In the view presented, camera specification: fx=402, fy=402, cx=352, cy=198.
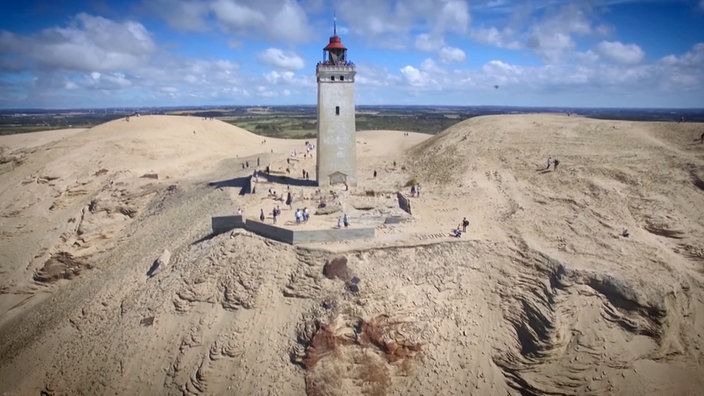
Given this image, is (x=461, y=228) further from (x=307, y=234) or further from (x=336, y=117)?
(x=336, y=117)

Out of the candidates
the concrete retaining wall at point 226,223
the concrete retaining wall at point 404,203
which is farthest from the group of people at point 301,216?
the concrete retaining wall at point 404,203

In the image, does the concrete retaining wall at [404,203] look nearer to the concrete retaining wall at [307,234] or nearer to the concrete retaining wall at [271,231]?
the concrete retaining wall at [307,234]

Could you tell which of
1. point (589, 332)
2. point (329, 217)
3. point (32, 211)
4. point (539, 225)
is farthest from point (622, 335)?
point (32, 211)

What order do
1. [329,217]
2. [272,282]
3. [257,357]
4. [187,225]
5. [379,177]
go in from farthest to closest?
[379,177]
[187,225]
[329,217]
[272,282]
[257,357]

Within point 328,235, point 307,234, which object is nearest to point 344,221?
point 328,235

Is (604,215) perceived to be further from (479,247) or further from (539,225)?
(479,247)

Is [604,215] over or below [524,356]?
over

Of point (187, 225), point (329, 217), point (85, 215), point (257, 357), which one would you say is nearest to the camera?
point (257, 357)

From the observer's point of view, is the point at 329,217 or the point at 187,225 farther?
the point at 187,225
